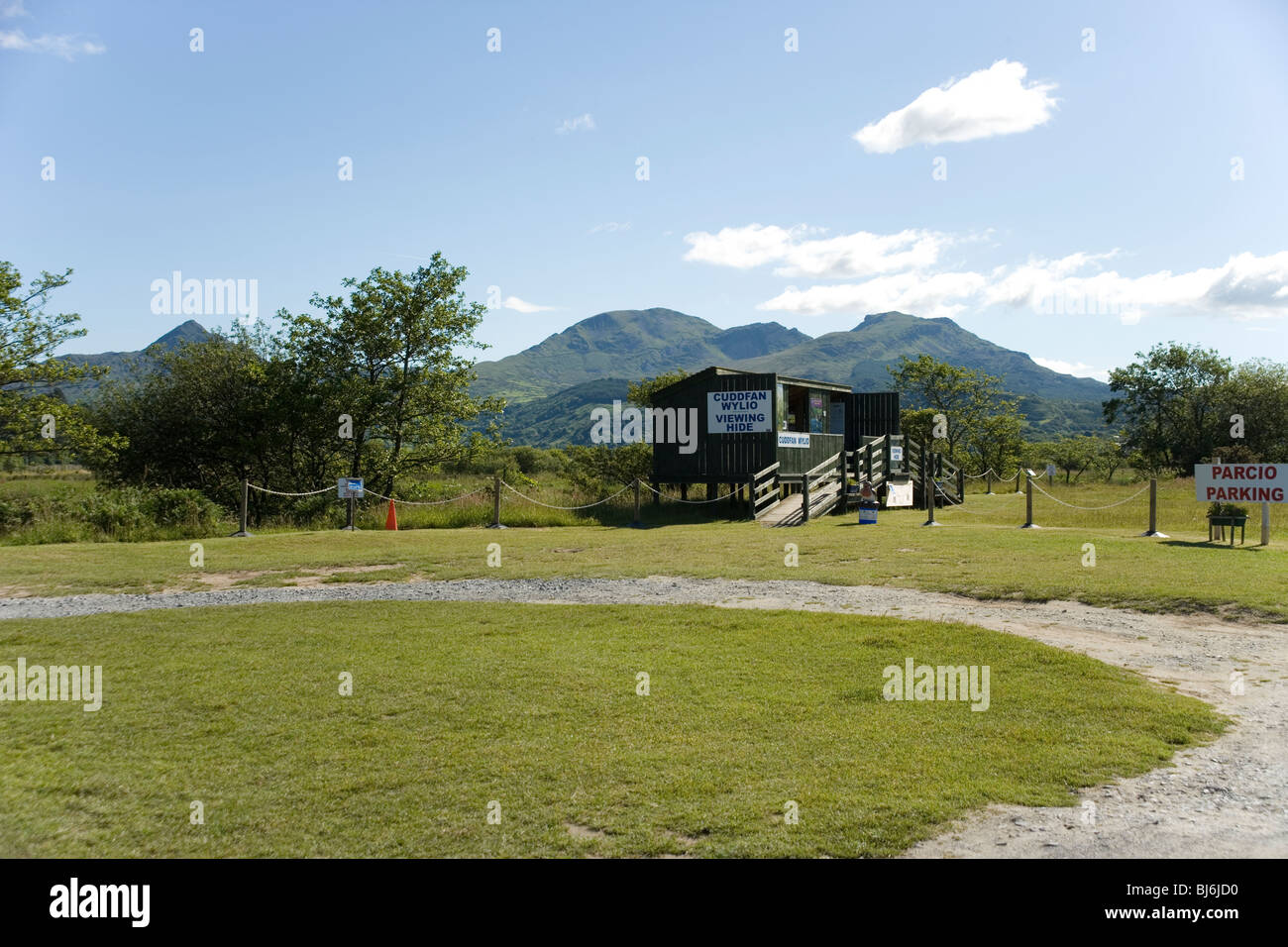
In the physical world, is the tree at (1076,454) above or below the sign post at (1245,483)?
above

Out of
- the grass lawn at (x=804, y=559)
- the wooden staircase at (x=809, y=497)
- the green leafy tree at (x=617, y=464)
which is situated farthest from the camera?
the green leafy tree at (x=617, y=464)

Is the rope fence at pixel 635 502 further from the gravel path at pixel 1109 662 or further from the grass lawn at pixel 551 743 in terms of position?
the grass lawn at pixel 551 743

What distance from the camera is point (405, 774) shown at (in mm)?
4973

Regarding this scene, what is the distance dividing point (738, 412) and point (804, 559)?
36.7 ft

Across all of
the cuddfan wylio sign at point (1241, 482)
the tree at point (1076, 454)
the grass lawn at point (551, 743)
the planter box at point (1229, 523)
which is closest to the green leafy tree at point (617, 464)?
the cuddfan wylio sign at point (1241, 482)

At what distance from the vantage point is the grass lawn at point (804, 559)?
460 inches

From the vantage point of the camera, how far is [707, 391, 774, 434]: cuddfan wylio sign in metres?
25.9

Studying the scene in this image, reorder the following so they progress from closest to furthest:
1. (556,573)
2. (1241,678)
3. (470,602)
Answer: (1241,678), (470,602), (556,573)

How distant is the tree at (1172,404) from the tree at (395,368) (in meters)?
54.6

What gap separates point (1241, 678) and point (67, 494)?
27524mm

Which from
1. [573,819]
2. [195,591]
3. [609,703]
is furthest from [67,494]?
[573,819]

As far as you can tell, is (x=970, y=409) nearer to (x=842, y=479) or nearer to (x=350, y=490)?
(x=842, y=479)

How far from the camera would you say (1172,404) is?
65.7m
